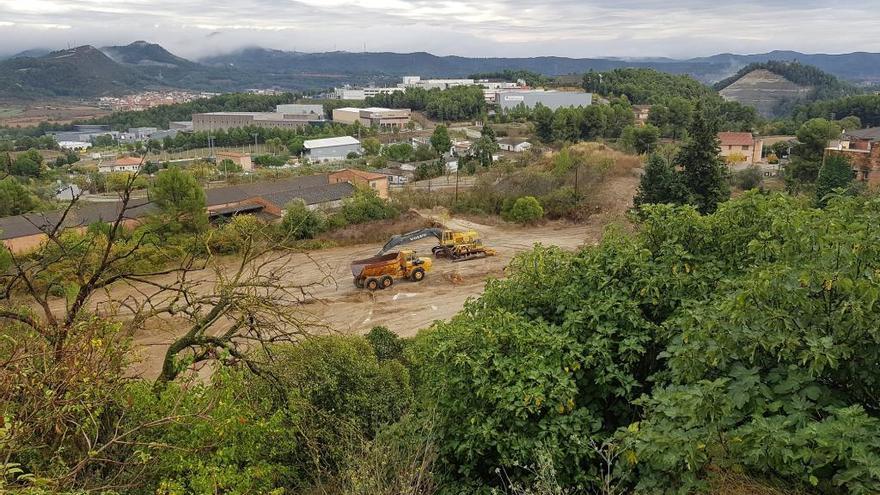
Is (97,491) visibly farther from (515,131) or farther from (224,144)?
(224,144)

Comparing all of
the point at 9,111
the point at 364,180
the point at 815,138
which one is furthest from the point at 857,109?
the point at 9,111

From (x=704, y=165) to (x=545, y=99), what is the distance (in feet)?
185

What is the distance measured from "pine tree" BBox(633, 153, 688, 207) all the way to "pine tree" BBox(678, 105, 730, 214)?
0.38 m

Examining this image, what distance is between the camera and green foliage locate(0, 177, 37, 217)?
24.6m

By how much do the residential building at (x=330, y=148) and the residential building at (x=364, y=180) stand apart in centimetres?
2137

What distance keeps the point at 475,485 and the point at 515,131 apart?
4982 cm

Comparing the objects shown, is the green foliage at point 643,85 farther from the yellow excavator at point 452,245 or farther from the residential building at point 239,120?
the yellow excavator at point 452,245

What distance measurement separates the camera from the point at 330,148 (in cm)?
5278

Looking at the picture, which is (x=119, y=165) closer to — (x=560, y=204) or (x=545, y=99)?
(x=560, y=204)

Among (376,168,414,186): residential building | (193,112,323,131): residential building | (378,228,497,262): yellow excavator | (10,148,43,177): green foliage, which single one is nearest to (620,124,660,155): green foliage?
(376,168,414,186): residential building

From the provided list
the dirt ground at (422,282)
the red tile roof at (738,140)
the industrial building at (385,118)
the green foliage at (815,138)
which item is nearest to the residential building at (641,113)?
the red tile roof at (738,140)

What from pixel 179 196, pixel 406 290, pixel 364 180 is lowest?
pixel 406 290

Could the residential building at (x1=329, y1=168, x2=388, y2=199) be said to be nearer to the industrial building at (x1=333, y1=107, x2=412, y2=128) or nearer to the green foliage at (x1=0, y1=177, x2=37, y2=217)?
the green foliage at (x1=0, y1=177, x2=37, y2=217)

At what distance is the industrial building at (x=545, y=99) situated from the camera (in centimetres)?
6744
